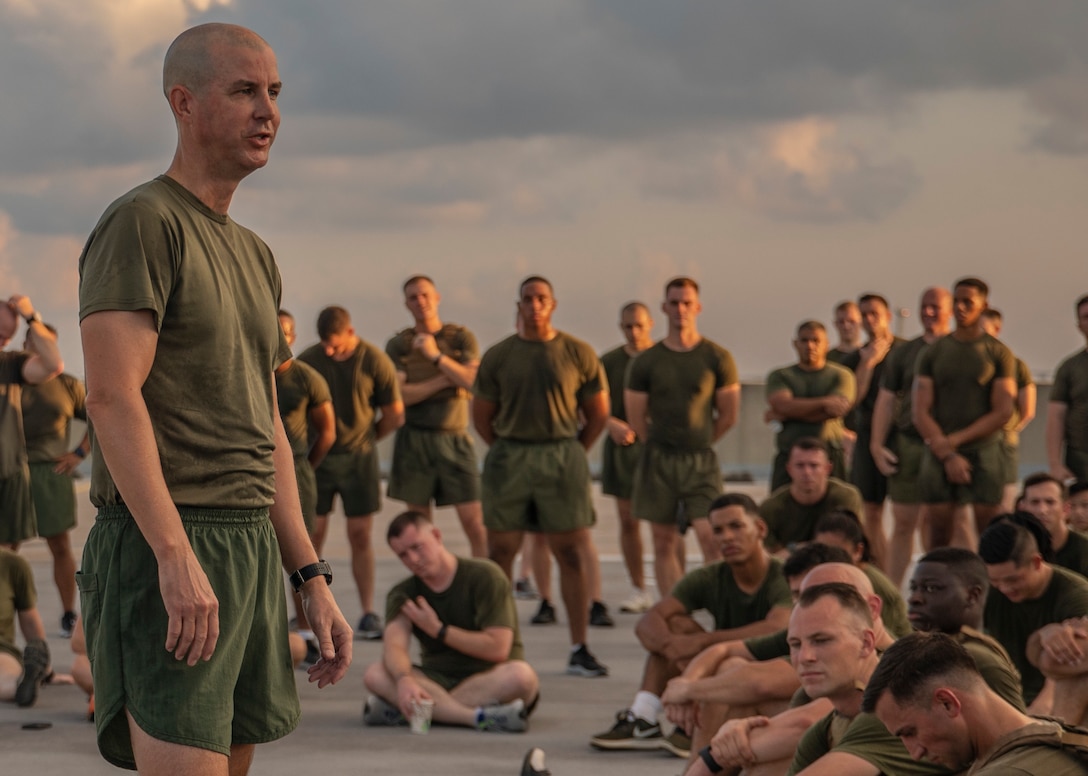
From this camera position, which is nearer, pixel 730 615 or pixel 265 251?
pixel 265 251

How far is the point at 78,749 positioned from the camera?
21.6ft

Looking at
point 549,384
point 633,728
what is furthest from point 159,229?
point 549,384

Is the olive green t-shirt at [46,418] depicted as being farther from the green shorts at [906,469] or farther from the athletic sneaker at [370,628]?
the green shorts at [906,469]

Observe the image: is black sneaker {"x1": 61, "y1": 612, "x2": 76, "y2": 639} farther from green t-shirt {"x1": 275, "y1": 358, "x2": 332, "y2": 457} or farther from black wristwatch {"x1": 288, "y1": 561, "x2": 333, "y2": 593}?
black wristwatch {"x1": 288, "y1": 561, "x2": 333, "y2": 593}

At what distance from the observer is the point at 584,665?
8.35 metres

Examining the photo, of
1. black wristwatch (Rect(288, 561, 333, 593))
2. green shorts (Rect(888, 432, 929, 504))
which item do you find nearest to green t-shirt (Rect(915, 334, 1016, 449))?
green shorts (Rect(888, 432, 929, 504))

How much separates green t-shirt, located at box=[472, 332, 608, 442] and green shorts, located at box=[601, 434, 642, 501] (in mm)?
1914

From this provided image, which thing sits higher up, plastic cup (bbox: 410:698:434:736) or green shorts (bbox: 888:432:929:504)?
green shorts (bbox: 888:432:929:504)

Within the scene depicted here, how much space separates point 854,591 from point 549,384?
14.8 ft

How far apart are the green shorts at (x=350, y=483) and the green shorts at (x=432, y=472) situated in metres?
0.44

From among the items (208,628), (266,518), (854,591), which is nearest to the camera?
(208,628)

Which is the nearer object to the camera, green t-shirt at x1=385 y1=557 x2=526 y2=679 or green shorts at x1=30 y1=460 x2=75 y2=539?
green t-shirt at x1=385 y1=557 x2=526 y2=679

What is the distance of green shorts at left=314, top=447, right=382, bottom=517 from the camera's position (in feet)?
32.6

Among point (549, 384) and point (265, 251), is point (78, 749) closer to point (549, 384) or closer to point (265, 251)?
point (549, 384)
